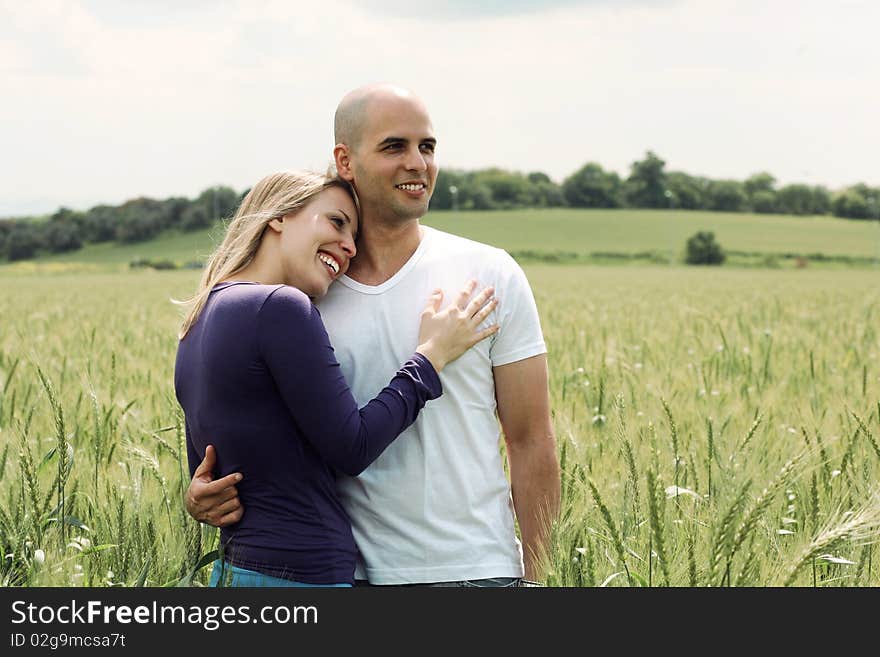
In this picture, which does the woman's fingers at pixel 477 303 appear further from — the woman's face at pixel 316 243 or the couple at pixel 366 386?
the woman's face at pixel 316 243

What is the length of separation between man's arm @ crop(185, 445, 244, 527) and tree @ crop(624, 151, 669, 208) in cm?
8655

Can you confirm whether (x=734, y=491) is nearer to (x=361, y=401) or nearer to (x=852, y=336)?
(x=361, y=401)

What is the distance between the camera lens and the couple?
2.22 m

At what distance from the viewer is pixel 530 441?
2.72 m

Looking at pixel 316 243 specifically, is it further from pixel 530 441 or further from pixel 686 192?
pixel 686 192

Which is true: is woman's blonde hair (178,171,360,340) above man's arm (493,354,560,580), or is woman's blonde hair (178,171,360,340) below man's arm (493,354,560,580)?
above

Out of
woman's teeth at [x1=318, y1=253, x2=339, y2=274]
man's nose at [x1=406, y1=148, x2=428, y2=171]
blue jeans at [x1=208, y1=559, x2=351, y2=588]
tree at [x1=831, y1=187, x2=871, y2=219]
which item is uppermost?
tree at [x1=831, y1=187, x2=871, y2=219]

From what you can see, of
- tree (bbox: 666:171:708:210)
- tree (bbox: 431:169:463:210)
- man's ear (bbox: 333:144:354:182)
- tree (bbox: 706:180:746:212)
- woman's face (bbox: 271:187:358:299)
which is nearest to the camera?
woman's face (bbox: 271:187:358:299)

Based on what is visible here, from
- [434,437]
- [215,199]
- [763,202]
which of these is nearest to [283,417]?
[434,437]

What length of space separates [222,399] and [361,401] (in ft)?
1.60

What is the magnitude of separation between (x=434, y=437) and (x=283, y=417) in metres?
0.51

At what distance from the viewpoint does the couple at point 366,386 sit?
222 cm

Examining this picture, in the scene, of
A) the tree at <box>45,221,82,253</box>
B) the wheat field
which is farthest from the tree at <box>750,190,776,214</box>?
the wheat field

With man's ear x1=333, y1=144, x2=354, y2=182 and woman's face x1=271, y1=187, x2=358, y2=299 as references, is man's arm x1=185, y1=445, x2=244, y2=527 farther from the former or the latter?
man's ear x1=333, y1=144, x2=354, y2=182
